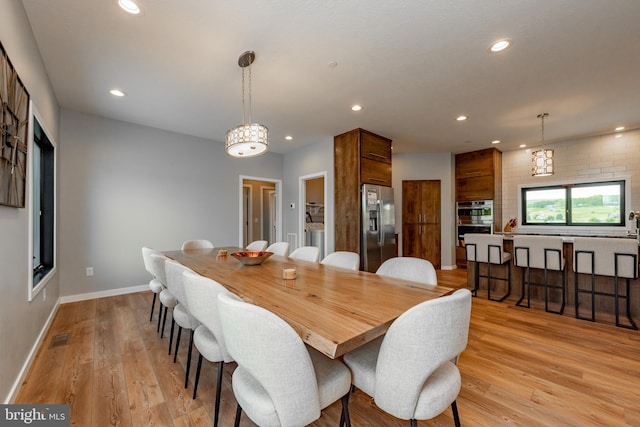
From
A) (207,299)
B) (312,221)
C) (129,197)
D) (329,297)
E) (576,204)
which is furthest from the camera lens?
(312,221)

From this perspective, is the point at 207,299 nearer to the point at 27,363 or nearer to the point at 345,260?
the point at 345,260

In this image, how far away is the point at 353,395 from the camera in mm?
1755

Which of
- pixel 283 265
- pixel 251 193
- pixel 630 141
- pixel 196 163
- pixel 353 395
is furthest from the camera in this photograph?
pixel 251 193

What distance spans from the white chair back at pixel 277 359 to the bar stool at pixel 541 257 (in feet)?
11.7

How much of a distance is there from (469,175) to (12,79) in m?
6.61

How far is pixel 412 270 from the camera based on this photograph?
1.91 metres

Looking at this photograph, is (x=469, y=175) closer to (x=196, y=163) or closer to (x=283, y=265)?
(x=283, y=265)

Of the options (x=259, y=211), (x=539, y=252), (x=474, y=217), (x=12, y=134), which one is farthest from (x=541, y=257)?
(x=259, y=211)

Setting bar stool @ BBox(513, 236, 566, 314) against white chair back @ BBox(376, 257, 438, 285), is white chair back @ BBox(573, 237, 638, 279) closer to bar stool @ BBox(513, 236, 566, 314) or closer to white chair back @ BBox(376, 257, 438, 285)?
bar stool @ BBox(513, 236, 566, 314)

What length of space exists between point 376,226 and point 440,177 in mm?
2434

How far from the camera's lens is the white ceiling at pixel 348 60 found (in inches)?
72.6

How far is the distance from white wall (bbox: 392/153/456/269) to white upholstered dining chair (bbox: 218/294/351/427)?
5457mm

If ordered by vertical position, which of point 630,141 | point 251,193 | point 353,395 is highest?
point 630,141

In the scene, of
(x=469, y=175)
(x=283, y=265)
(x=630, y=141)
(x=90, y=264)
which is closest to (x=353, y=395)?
(x=283, y=265)
